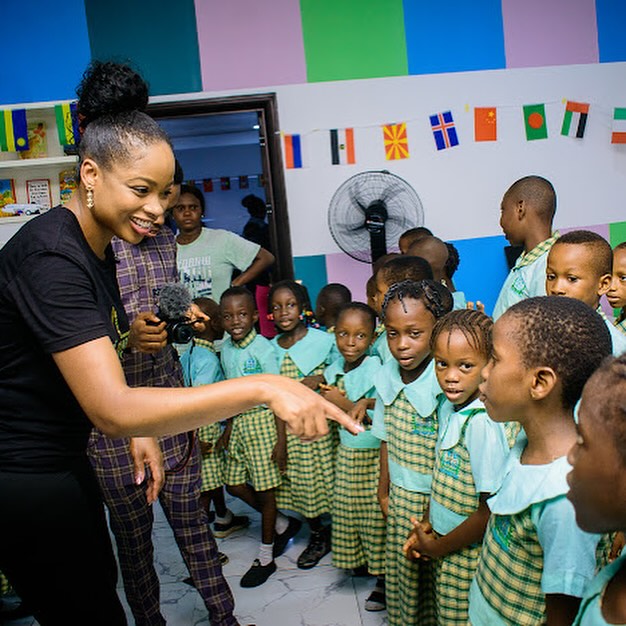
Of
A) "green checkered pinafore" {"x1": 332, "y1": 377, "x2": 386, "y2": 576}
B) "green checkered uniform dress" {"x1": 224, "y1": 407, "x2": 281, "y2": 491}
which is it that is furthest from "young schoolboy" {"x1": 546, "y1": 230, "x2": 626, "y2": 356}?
"green checkered uniform dress" {"x1": 224, "y1": 407, "x2": 281, "y2": 491}

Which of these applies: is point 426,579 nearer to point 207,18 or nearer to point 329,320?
point 329,320

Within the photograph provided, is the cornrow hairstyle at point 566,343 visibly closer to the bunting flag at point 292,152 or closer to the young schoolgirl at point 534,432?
the young schoolgirl at point 534,432

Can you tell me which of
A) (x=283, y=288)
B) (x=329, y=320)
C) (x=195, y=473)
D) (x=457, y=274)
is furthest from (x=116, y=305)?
(x=457, y=274)

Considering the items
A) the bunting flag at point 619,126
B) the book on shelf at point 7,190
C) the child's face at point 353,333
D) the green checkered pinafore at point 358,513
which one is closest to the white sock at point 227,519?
the green checkered pinafore at point 358,513

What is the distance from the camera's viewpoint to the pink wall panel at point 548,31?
170 inches

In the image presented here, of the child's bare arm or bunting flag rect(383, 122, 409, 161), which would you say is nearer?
the child's bare arm

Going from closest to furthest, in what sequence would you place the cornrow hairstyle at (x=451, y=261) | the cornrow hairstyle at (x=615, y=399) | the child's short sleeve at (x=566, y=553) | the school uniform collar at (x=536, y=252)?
the cornrow hairstyle at (x=615, y=399) < the child's short sleeve at (x=566, y=553) < the school uniform collar at (x=536, y=252) < the cornrow hairstyle at (x=451, y=261)

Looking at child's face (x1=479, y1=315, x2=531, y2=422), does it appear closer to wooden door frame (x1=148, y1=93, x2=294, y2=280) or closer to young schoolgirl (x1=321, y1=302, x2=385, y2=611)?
young schoolgirl (x1=321, y1=302, x2=385, y2=611)

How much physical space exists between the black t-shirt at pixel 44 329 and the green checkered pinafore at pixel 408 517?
1.03m

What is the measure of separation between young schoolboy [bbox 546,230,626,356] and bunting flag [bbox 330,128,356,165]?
241cm

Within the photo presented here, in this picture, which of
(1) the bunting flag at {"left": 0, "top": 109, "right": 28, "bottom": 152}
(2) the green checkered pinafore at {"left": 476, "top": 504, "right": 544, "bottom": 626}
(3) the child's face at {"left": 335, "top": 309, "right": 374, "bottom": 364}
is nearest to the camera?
(2) the green checkered pinafore at {"left": 476, "top": 504, "right": 544, "bottom": 626}

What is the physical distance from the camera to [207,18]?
417 centimetres

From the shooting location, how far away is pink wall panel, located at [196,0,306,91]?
418 centimetres

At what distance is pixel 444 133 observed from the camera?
4328mm
